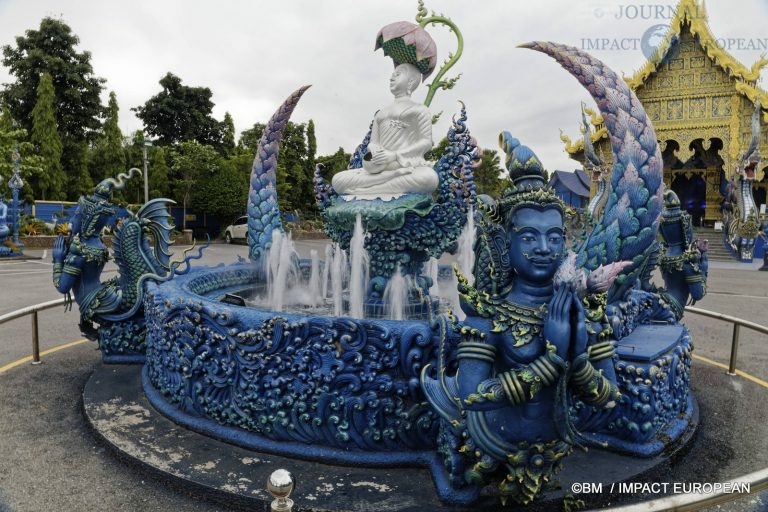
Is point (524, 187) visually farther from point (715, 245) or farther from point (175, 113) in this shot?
point (175, 113)

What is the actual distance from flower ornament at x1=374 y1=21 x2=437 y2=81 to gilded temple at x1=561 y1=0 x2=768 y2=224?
57.3 ft

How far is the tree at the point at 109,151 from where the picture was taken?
92.4ft

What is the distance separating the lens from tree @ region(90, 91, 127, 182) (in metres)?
28.2

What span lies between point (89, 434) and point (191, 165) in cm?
2321

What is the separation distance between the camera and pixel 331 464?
3.23 metres

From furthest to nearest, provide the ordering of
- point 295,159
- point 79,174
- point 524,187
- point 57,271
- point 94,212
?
point 295,159 → point 79,174 → point 94,212 → point 57,271 → point 524,187

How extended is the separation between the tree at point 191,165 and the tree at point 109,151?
A: 13.3 ft

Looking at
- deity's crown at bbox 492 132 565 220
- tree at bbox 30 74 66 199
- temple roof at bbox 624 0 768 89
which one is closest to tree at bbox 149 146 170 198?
tree at bbox 30 74 66 199

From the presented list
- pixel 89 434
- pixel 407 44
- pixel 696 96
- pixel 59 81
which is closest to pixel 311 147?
pixel 59 81

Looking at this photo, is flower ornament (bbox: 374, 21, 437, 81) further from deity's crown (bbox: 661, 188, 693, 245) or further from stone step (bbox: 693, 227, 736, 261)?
stone step (bbox: 693, 227, 736, 261)

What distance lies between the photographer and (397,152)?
5312 millimetres

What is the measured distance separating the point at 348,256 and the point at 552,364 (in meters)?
3.48

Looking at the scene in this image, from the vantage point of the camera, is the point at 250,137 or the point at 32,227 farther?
the point at 250,137

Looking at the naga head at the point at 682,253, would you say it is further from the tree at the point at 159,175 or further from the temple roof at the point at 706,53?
the tree at the point at 159,175
